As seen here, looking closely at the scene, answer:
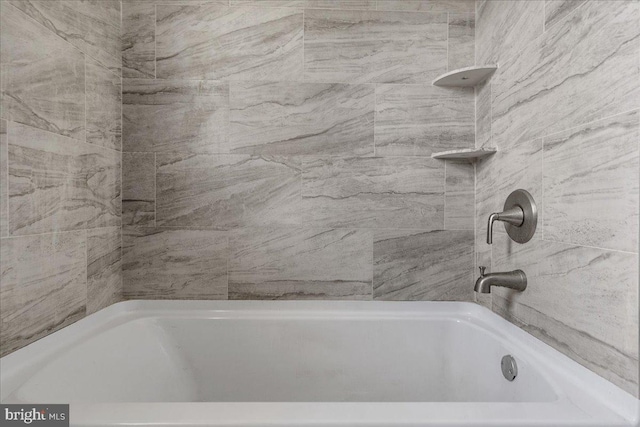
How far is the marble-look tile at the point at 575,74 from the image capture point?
85 centimetres

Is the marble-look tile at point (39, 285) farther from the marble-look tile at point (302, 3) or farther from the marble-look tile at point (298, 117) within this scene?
the marble-look tile at point (302, 3)

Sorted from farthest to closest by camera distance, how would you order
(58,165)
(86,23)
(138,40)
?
(138,40) < (86,23) < (58,165)

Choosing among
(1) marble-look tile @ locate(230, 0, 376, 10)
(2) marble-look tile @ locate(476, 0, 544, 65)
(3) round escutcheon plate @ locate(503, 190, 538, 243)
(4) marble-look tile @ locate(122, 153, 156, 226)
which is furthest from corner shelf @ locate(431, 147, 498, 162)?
(4) marble-look tile @ locate(122, 153, 156, 226)

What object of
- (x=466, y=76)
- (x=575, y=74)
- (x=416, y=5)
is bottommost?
(x=575, y=74)

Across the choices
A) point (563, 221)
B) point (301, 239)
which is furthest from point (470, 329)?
point (301, 239)

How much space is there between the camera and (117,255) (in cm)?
157

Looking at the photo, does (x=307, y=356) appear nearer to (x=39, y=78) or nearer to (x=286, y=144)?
(x=286, y=144)

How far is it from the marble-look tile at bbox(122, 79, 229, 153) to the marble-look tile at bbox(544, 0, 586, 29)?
111 cm

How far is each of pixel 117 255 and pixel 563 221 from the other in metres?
1.53

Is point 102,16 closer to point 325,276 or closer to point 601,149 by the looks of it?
point 325,276

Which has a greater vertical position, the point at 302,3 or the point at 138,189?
the point at 302,3

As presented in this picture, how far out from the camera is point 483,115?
1544mm

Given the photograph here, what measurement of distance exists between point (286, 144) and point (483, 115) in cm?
77

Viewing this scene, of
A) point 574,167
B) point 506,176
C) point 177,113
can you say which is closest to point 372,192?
point 506,176
